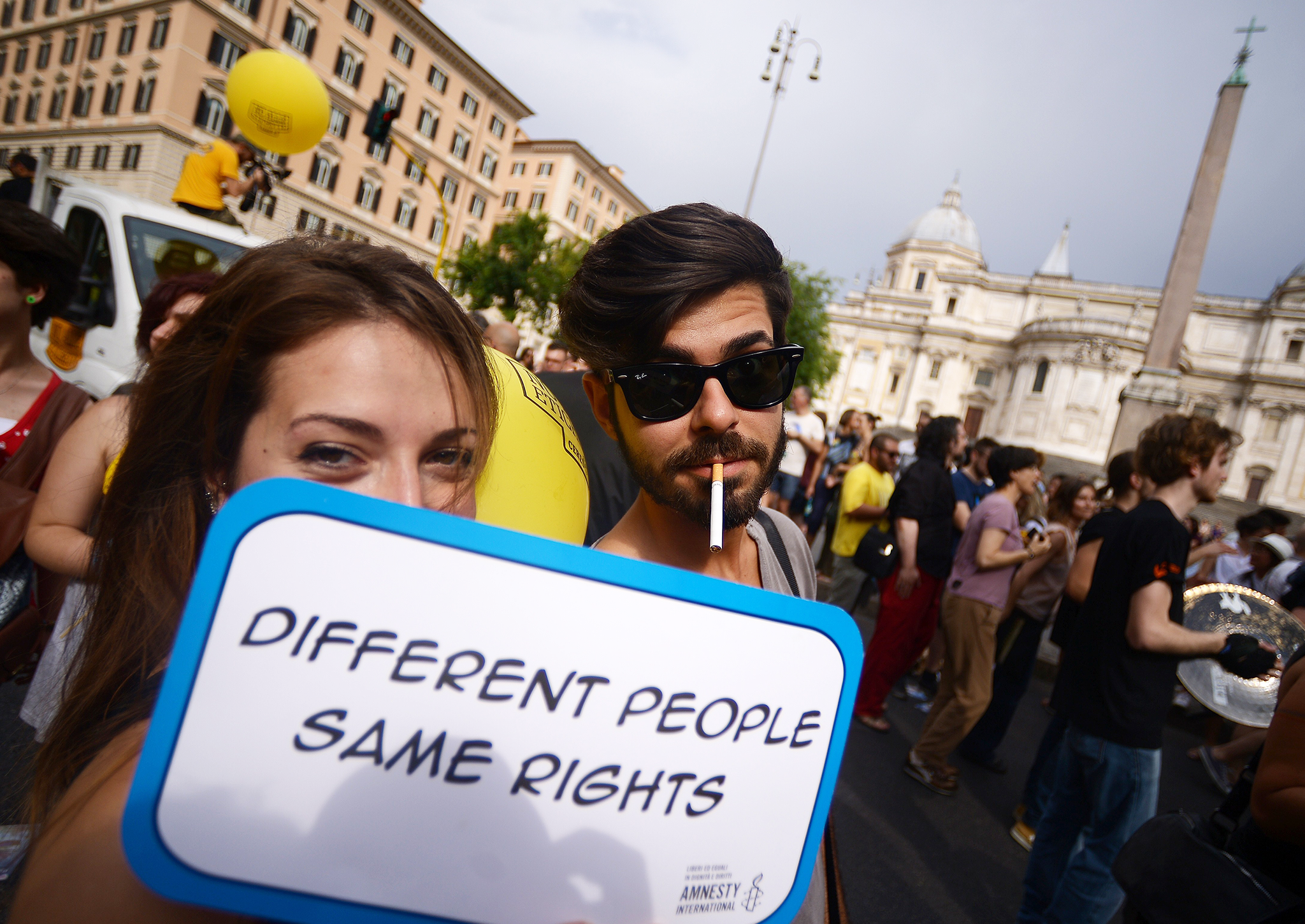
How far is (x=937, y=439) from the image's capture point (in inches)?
190

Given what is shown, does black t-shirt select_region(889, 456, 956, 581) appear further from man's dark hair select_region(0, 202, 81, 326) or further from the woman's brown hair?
man's dark hair select_region(0, 202, 81, 326)

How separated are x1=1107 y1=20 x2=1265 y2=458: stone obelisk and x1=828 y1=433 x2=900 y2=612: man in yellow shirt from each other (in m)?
8.27

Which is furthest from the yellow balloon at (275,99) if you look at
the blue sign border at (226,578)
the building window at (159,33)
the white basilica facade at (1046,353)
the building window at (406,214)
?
the white basilica facade at (1046,353)

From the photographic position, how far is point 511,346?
16.8ft

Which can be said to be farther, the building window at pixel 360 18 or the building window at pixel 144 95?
the building window at pixel 360 18

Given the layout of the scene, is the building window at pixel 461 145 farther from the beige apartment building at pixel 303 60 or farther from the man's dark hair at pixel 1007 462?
the man's dark hair at pixel 1007 462

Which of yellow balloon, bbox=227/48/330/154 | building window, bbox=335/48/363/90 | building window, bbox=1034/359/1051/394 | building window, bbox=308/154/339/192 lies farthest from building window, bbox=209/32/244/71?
building window, bbox=1034/359/1051/394

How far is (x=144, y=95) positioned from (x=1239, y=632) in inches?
1446

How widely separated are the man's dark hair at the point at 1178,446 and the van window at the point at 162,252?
18.5ft

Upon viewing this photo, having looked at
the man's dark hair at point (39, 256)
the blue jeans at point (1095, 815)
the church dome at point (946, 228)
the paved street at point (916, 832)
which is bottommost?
the paved street at point (916, 832)

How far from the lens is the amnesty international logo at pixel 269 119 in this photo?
505 centimetres

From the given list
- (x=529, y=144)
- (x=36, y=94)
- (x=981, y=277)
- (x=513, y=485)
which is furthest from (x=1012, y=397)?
(x=36, y=94)

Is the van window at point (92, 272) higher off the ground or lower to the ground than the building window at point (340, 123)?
lower

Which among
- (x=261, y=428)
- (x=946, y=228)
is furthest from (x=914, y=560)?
(x=946, y=228)
